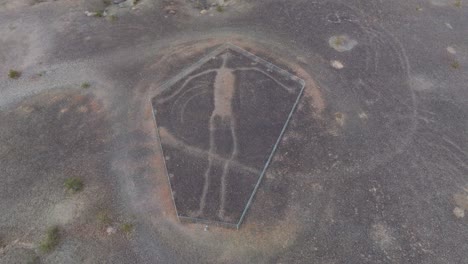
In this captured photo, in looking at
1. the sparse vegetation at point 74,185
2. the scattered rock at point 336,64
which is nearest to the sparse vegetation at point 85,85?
the sparse vegetation at point 74,185

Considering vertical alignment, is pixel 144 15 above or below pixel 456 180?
above

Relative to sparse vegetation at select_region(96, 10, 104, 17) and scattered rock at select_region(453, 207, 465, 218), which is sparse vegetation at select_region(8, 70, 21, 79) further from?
scattered rock at select_region(453, 207, 465, 218)

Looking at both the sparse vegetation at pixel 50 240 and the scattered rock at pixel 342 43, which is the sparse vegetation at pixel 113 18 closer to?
the scattered rock at pixel 342 43

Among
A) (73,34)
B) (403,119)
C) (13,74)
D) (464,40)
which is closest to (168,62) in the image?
(73,34)

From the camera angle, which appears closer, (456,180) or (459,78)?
(456,180)

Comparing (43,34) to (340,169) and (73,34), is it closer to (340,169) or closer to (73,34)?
(73,34)

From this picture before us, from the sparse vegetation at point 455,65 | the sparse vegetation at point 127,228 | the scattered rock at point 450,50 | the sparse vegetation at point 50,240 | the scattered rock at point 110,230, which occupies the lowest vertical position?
the sparse vegetation at point 50,240

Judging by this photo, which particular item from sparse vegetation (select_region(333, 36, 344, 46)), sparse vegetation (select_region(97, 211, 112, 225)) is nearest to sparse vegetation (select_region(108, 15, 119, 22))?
sparse vegetation (select_region(97, 211, 112, 225))
